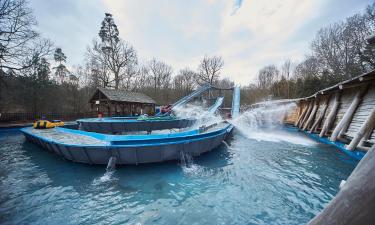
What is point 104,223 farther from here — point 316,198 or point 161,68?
point 161,68

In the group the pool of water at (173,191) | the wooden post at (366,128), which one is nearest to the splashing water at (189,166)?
the pool of water at (173,191)

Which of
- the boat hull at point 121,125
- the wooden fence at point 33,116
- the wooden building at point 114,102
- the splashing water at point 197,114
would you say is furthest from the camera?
the wooden building at point 114,102

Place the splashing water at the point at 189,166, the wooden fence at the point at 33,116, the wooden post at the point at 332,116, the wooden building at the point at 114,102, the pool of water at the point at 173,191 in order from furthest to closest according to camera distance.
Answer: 1. the wooden building at the point at 114,102
2. the wooden fence at the point at 33,116
3. the wooden post at the point at 332,116
4. the splashing water at the point at 189,166
5. the pool of water at the point at 173,191

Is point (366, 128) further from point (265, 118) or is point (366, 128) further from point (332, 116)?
point (265, 118)

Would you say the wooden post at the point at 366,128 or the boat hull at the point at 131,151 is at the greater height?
the wooden post at the point at 366,128

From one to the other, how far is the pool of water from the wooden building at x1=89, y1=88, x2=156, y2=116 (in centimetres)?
1294

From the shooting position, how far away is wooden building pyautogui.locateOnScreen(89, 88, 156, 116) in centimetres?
1895

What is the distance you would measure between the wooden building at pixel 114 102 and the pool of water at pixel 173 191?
12937mm

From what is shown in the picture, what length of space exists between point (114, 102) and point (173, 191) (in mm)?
17649

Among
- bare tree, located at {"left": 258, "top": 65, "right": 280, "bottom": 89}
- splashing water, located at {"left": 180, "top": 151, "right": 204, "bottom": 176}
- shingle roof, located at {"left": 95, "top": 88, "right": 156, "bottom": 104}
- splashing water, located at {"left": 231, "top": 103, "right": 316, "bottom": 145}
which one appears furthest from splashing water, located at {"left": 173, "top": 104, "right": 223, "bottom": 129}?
bare tree, located at {"left": 258, "top": 65, "right": 280, "bottom": 89}

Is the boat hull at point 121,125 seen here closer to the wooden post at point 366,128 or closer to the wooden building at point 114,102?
the wooden building at point 114,102

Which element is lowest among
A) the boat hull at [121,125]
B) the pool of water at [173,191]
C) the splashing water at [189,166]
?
the pool of water at [173,191]

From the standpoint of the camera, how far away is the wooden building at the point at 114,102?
18.9 meters

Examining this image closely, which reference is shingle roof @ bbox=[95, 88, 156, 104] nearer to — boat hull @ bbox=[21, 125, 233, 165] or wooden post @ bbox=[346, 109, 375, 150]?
boat hull @ bbox=[21, 125, 233, 165]
